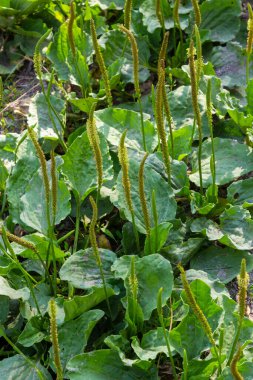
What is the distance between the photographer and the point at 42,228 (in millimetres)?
2447

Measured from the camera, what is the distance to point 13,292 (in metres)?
2.17

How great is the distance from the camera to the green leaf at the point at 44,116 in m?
2.89

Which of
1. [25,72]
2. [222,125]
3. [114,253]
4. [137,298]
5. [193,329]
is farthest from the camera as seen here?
[25,72]

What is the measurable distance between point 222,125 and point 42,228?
39.0 inches

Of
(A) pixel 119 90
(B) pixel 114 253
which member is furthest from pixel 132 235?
(A) pixel 119 90

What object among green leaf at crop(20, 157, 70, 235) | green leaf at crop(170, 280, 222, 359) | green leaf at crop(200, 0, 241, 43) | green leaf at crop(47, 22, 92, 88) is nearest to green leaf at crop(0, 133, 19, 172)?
green leaf at crop(20, 157, 70, 235)

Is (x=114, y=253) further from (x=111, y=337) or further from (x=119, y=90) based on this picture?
(x=119, y=90)

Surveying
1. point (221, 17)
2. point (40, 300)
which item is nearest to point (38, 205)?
point (40, 300)

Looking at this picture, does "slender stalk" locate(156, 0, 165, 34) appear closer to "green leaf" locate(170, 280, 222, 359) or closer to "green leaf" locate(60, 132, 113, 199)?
"green leaf" locate(60, 132, 113, 199)

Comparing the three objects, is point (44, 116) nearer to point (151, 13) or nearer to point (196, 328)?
point (151, 13)

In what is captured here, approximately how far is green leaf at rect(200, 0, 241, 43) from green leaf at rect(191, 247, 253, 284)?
4.52ft

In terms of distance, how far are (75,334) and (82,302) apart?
112mm

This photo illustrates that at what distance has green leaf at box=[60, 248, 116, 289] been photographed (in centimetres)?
224

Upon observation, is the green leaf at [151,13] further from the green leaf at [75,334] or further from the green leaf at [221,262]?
the green leaf at [75,334]
